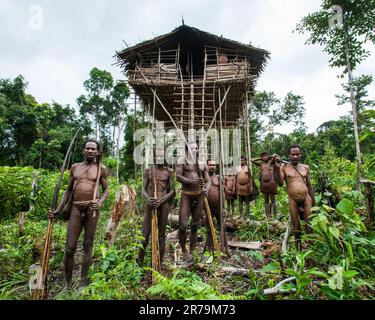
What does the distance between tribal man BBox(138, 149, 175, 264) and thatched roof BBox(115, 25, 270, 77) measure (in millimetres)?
8317

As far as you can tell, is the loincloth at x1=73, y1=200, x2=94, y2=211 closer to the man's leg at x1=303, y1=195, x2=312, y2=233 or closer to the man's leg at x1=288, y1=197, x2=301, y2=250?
the man's leg at x1=288, y1=197, x2=301, y2=250

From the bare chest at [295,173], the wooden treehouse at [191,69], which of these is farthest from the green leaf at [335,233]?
the wooden treehouse at [191,69]

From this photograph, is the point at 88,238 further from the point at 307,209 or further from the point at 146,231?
the point at 307,209

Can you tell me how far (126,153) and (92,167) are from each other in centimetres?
2051

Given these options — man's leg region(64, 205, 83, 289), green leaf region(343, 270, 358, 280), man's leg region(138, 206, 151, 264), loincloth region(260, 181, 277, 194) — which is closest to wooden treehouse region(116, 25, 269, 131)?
loincloth region(260, 181, 277, 194)

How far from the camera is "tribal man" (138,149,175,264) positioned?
4.19 m

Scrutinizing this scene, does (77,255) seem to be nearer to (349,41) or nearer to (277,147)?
(349,41)

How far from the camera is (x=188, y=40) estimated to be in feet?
39.3

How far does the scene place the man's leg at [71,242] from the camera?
11.7 feet

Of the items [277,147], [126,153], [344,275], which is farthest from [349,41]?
[126,153]

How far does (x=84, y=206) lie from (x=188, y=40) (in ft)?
34.6

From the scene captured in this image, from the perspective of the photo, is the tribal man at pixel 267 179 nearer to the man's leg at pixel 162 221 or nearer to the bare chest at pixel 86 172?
the man's leg at pixel 162 221

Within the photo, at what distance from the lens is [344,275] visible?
250 centimetres
